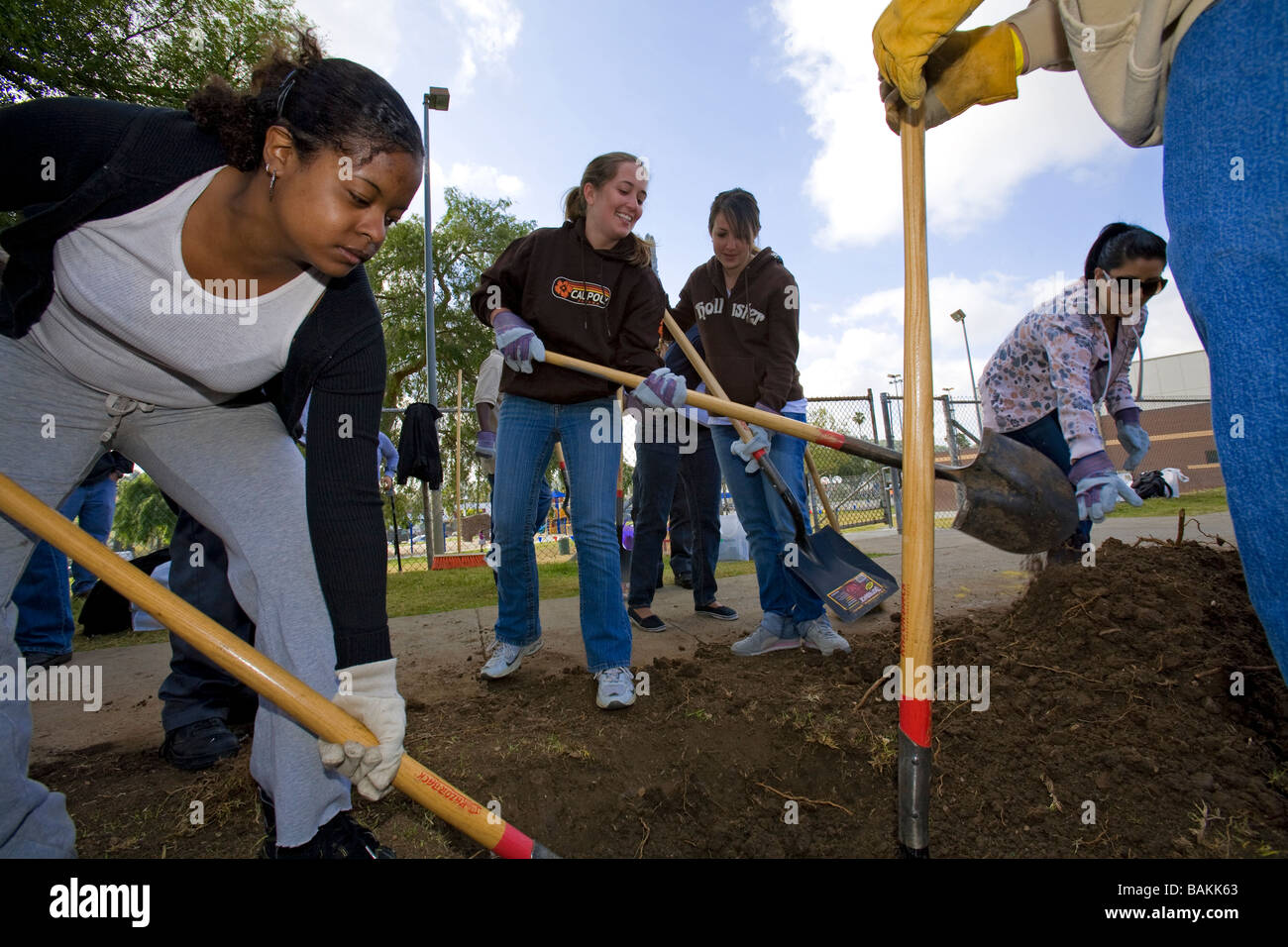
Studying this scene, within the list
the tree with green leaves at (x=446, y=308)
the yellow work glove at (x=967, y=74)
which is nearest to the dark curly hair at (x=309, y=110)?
the yellow work glove at (x=967, y=74)

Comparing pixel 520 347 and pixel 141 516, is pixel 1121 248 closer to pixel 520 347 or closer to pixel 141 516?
pixel 520 347

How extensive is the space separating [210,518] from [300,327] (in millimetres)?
470

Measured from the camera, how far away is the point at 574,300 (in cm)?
286

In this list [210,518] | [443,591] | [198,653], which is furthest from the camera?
[443,591]

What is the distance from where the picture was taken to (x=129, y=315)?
1.44 m

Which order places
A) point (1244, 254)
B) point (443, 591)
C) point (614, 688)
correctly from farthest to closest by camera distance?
point (443, 591)
point (614, 688)
point (1244, 254)

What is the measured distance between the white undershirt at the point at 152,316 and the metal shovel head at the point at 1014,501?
2215mm

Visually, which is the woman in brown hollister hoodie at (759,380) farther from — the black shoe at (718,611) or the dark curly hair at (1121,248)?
the dark curly hair at (1121,248)

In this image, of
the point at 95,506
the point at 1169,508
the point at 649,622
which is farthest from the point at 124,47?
the point at 1169,508

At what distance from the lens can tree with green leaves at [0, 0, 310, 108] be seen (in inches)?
316

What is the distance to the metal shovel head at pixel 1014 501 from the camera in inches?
95.9

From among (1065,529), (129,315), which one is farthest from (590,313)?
(1065,529)

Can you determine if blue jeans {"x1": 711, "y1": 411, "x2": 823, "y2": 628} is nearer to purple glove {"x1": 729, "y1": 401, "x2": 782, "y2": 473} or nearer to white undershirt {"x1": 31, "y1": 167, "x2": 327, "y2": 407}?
purple glove {"x1": 729, "y1": 401, "x2": 782, "y2": 473}

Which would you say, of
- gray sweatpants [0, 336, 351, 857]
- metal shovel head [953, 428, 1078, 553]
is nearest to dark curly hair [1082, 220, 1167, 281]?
metal shovel head [953, 428, 1078, 553]
